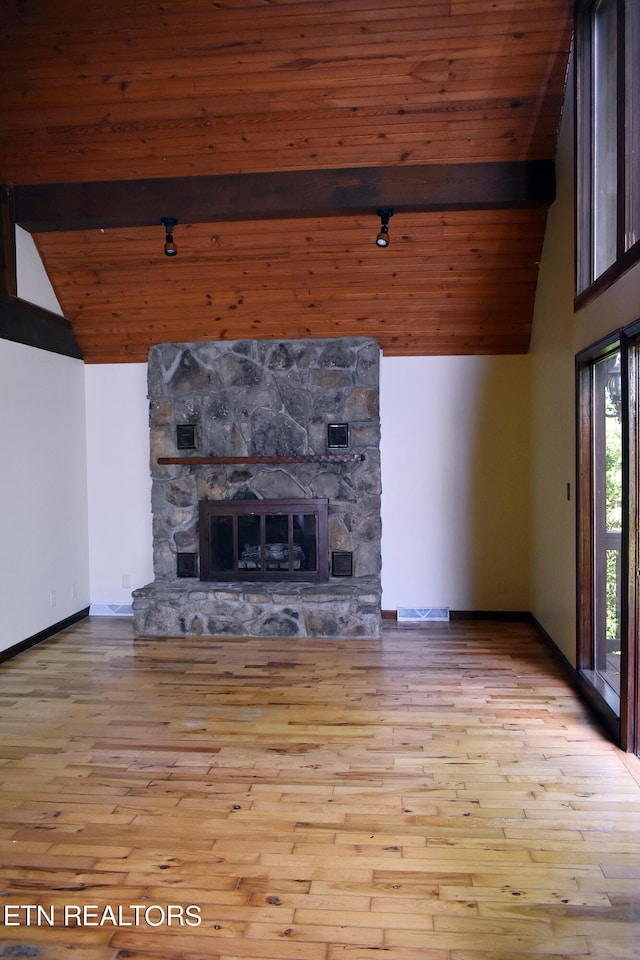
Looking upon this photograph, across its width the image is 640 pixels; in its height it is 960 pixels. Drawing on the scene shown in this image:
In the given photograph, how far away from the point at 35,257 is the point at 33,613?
2.71m

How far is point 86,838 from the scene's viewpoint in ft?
8.80

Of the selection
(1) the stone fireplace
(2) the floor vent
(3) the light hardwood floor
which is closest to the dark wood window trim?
(3) the light hardwood floor

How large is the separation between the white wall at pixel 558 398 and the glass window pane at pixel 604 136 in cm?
28

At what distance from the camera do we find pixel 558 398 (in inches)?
187

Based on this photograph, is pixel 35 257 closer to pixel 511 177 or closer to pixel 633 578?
pixel 511 177


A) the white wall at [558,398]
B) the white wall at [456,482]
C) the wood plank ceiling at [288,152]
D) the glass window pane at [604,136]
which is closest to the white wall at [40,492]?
the wood plank ceiling at [288,152]

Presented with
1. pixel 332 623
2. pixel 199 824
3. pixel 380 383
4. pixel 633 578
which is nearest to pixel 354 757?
pixel 199 824

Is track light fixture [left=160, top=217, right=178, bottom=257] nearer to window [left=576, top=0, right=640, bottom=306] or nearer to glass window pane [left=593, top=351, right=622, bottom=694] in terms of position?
window [left=576, top=0, right=640, bottom=306]

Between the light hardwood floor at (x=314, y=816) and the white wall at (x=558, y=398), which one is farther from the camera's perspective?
the white wall at (x=558, y=398)

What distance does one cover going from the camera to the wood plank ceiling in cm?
394

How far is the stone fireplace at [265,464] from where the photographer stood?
5.87 meters

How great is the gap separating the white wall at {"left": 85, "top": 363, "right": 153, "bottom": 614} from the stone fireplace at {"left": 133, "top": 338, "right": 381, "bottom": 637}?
17 centimetres

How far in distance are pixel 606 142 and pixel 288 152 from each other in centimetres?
192

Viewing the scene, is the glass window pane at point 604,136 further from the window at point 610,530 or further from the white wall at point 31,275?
the white wall at point 31,275
